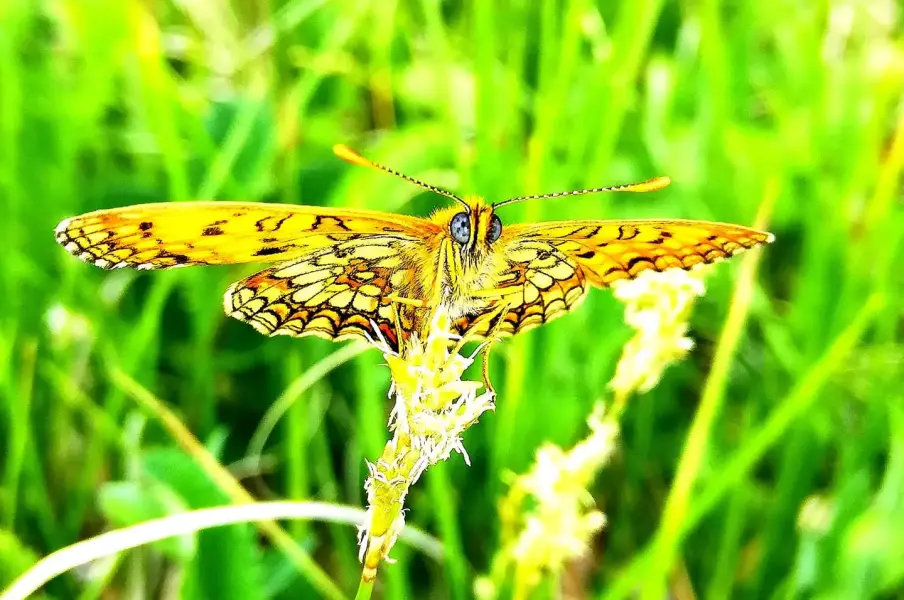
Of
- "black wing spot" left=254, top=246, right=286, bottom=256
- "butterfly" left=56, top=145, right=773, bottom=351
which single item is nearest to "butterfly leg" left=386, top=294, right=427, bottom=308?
"butterfly" left=56, top=145, right=773, bottom=351

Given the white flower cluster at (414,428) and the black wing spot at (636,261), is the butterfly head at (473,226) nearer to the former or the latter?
the black wing spot at (636,261)

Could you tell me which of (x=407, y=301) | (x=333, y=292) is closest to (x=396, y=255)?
(x=333, y=292)

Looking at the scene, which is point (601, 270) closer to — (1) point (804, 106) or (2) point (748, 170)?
(2) point (748, 170)

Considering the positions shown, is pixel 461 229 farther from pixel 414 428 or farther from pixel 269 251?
pixel 414 428

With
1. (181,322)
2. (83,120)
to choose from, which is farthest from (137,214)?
(83,120)

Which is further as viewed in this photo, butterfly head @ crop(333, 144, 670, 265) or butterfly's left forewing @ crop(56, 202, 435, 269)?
butterfly head @ crop(333, 144, 670, 265)

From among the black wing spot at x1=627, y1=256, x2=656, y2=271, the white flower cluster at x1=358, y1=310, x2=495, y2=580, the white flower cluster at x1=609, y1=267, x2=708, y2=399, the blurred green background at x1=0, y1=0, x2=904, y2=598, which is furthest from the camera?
the blurred green background at x1=0, y1=0, x2=904, y2=598

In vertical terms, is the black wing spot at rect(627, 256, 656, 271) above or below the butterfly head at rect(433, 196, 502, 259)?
below

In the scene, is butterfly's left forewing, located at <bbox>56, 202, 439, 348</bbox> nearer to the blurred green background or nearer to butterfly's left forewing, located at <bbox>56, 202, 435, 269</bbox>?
butterfly's left forewing, located at <bbox>56, 202, 435, 269</bbox>
